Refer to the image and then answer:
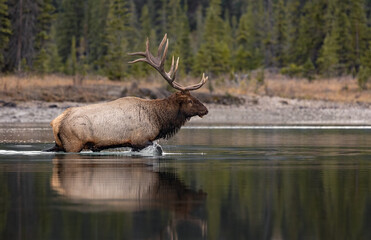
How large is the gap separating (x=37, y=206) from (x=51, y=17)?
53.4 metres

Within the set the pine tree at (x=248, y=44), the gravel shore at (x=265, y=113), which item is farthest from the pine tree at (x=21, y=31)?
the pine tree at (x=248, y=44)

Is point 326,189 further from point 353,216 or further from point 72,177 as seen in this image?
point 72,177

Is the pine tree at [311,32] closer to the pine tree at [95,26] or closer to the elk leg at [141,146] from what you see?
the pine tree at [95,26]

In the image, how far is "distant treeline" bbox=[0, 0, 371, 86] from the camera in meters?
57.0

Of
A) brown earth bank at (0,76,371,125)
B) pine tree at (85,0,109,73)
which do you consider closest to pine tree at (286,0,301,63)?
pine tree at (85,0,109,73)

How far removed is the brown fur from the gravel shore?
1577cm

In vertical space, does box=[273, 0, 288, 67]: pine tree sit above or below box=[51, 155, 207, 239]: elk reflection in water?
above

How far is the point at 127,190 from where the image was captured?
9883mm

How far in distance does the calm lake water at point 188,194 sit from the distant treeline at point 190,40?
→ 33817 millimetres

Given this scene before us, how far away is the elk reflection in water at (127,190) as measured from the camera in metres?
8.25

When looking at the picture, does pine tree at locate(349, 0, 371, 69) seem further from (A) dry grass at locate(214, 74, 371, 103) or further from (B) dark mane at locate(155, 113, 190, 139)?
(B) dark mane at locate(155, 113, 190, 139)

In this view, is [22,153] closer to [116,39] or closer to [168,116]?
[168,116]

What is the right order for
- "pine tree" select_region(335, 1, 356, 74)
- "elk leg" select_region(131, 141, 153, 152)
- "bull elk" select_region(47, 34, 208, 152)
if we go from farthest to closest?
"pine tree" select_region(335, 1, 356, 74) < "elk leg" select_region(131, 141, 153, 152) < "bull elk" select_region(47, 34, 208, 152)

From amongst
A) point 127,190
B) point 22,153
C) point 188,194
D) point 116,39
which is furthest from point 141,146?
point 116,39
